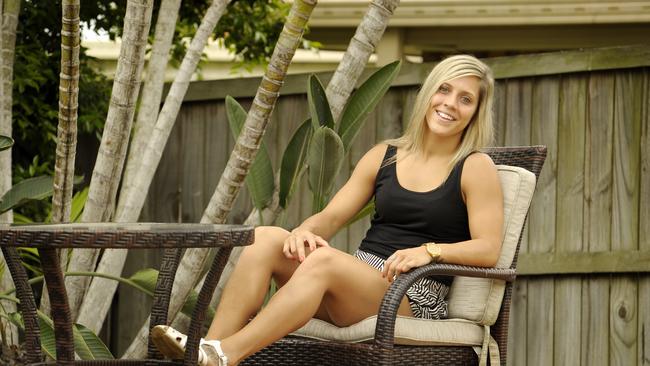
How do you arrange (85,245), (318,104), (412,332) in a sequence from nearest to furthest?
(85,245) → (412,332) → (318,104)

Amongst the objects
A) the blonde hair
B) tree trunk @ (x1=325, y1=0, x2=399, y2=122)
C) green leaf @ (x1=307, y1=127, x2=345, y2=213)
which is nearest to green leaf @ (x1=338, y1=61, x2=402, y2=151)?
tree trunk @ (x1=325, y1=0, x2=399, y2=122)

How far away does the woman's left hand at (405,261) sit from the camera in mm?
3150

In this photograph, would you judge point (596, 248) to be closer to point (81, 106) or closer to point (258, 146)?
point (258, 146)

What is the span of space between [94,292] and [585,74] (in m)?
2.07

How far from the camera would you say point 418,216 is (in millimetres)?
3486

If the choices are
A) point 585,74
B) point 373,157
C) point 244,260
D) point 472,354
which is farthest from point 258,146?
point 585,74

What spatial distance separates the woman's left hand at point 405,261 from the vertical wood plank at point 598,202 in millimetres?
1456

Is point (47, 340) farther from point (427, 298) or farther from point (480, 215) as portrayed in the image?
point (480, 215)

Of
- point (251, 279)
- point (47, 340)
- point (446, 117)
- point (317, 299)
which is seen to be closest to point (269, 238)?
point (251, 279)

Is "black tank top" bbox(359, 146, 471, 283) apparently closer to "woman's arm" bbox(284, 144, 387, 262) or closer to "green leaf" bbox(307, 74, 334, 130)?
"woman's arm" bbox(284, 144, 387, 262)

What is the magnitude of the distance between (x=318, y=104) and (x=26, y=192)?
43.4 inches

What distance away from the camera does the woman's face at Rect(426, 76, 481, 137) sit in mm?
3502

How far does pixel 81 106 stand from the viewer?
17.7 ft

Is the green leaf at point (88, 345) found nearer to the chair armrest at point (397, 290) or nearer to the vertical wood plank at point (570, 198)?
the chair armrest at point (397, 290)
